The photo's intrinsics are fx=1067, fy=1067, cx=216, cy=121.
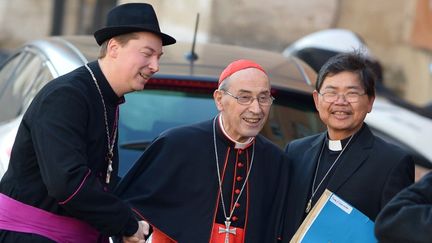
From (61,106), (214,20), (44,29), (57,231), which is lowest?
(44,29)

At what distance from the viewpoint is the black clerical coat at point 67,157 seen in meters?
3.83

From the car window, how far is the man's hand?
1.55 metres

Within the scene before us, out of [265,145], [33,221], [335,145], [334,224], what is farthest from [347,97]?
[33,221]

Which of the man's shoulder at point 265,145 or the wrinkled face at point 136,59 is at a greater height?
the wrinkled face at point 136,59

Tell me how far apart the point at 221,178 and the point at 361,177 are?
0.59 meters

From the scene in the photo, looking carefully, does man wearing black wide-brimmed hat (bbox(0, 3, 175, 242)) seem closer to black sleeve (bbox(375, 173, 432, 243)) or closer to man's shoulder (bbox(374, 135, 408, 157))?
man's shoulder (bbox(374, 135, 408, 157))

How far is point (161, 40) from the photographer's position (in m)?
4.13

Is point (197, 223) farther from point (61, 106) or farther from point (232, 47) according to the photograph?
point (232, 47)

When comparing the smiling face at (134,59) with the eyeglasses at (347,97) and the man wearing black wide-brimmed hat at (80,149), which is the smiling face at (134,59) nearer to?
the man wearing black wide-brimmed hat at (80,149)

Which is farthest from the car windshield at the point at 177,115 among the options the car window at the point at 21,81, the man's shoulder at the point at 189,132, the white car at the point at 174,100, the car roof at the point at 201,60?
the man's shoulder at the point at 189,132

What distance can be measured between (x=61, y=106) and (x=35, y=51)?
95.5 inches

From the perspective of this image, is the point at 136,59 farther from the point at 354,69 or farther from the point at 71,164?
the point at 354,69

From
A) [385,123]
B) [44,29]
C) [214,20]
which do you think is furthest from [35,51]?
[44,29]

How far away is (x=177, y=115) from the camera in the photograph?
5.35 m
